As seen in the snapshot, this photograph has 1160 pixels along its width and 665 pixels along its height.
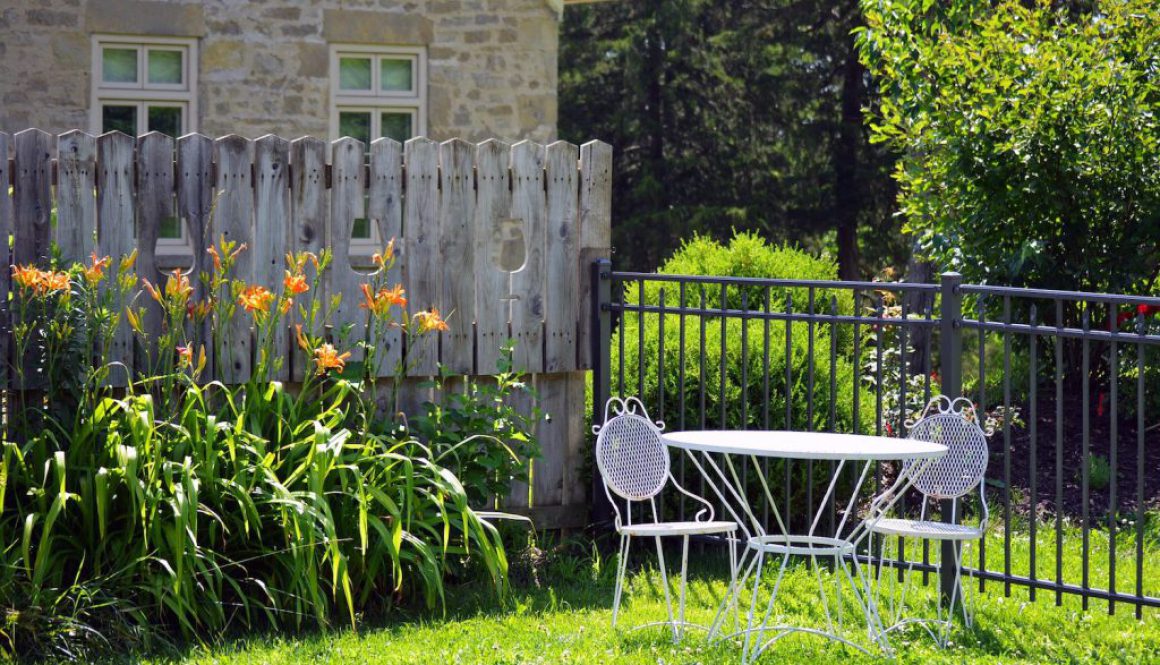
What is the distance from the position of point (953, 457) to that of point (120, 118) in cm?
763

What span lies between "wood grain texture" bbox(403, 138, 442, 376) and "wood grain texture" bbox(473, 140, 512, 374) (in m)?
0.20

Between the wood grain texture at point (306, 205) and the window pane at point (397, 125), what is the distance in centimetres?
531

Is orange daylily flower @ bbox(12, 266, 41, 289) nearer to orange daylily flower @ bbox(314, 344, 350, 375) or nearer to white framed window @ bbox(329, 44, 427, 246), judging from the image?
orange daylily flower @ bbox(314, 344, 350, 375)

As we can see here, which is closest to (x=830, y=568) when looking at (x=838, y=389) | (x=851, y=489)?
(x=851, y=489)

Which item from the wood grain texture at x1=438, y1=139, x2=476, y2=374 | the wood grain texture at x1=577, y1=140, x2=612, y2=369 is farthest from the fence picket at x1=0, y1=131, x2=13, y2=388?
the wood grain texture at x1=577, y1=140, x2=612, y2=369

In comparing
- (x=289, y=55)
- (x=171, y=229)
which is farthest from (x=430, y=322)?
(x=289, y=55)

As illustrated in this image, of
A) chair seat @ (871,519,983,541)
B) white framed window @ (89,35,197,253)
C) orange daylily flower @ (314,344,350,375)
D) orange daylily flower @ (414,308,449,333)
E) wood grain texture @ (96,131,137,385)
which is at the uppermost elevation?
white framed window @ (89,35,197,253)

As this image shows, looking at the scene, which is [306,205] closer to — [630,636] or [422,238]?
[422,238]

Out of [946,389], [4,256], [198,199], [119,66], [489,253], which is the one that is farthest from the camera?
[119,66]

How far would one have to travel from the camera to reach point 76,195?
213 inches

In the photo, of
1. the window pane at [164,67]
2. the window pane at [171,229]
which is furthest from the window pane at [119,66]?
the window pane at [171,229]

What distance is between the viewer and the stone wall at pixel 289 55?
10094mm

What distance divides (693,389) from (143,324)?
2648 mm

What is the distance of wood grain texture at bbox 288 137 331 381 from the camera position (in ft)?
19.0
